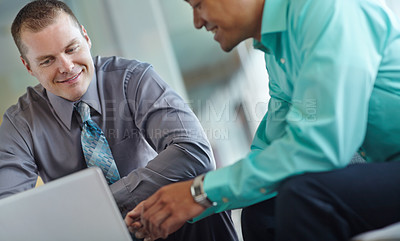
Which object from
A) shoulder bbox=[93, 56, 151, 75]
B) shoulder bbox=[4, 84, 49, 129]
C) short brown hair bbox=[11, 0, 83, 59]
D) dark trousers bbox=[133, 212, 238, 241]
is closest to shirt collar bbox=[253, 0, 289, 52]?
dark trousers bbox=[133, 212, 238, 241]

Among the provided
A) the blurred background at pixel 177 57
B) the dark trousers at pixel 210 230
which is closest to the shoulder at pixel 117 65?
the dark trousers at pixel 210 230

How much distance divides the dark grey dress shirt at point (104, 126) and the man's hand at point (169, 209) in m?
0.58

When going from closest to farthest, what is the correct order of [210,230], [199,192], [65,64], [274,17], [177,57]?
[199,192], [274,17], [210,230], [65,64], [177,57]

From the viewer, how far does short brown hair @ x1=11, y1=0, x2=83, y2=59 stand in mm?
1760

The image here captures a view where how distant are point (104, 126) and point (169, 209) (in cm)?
86

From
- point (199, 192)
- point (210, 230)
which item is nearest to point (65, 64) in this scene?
point (210, 230)

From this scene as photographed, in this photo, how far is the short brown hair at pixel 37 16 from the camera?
176 cm

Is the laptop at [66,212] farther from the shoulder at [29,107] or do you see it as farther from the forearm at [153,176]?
the shoulder at [29,107]

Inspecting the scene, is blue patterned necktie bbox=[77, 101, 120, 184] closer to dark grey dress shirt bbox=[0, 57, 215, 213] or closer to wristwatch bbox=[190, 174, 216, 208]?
dark grey dress shirt bbox=[0, 57, 215, 213]

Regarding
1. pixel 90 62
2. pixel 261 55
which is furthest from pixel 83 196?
pixel 261 55

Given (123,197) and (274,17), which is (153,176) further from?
(274,17)

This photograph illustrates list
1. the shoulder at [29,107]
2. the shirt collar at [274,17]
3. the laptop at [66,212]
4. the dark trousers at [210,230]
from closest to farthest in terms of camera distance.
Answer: the laptop at [66,212] → the shirt collar at [274,17] → the dark trousers at [210,230] → the shoulder at [29,107]

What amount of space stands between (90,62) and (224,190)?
107 centimetres

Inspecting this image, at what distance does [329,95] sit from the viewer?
0.92 meters
